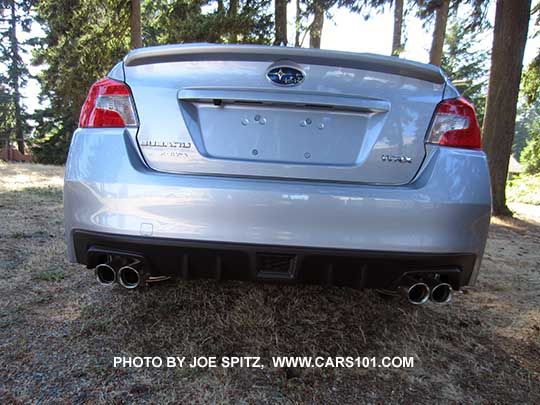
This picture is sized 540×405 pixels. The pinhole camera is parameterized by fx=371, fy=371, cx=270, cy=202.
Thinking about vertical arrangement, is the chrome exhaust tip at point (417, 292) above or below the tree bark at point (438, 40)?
below

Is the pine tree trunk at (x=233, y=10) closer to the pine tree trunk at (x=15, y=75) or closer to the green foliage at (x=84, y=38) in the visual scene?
the green foliage at (x=84, y=38)

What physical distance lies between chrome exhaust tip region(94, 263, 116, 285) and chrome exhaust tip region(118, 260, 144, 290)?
1.3 inches

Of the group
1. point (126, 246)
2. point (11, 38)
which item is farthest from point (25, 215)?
point (11, 38)

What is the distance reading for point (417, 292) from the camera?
1.67 m

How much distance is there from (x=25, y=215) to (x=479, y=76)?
111ft

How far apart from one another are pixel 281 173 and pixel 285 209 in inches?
6.1

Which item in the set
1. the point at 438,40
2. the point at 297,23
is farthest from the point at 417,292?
the point at 297,23

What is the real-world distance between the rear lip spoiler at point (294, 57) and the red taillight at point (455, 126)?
13 cm

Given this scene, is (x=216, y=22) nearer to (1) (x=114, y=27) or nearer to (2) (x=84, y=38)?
(1) (x=114, y=27)

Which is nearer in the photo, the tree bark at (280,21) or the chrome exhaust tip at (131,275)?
the chrome exhaust tip at (131,275)

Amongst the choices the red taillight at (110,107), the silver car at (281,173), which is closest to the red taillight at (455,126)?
the silver car at (281,173)

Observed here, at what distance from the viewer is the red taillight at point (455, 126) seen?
5.21 ft

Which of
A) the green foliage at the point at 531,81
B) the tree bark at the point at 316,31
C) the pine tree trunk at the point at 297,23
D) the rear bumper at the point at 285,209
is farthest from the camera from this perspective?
the tree bark at the point at 316,31

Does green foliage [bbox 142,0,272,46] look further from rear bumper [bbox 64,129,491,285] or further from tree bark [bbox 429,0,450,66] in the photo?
rear bumper [bbox 64,129,491,285]
